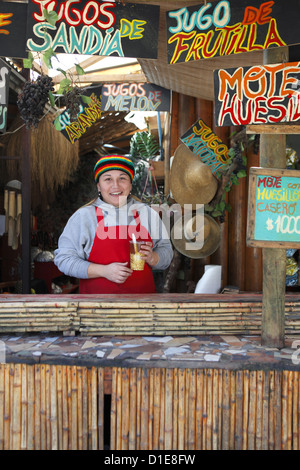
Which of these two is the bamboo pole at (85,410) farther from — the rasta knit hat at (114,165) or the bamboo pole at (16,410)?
the rasta knit hat at (114,165)

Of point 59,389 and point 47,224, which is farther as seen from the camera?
point 47,224

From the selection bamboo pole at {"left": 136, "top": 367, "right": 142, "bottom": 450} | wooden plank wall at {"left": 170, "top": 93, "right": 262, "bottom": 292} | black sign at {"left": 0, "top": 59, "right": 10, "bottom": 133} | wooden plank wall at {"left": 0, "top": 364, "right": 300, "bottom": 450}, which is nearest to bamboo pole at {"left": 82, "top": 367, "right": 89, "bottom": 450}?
wooden plank wall at {"left": 0, "top": 364, "right": 300, "bottom": 450}

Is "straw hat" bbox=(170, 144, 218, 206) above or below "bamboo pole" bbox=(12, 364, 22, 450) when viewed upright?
above

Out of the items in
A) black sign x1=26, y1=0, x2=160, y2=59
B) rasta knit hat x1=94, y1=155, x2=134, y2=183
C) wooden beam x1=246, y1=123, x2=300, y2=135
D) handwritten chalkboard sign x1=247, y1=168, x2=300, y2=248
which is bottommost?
handwritten chalkboard sign x1=247, y1=168, x2=300, y2=248

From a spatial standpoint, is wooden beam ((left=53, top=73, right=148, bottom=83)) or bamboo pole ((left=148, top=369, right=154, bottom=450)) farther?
wooden beam ((left=53, top=73, right=148, bottom=83))

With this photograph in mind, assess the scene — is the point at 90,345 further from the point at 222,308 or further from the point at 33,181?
the point at 33,181

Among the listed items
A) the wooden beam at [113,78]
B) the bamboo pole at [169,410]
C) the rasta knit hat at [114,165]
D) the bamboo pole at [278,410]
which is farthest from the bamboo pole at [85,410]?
the wooden beam at [113,78]

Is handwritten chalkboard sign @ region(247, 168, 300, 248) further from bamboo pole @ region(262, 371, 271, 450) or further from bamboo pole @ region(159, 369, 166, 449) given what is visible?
bamboo pole @ region(159, 369, 166, 449)

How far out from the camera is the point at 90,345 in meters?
1.72

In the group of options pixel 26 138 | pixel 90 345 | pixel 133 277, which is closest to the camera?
pixel 90 345

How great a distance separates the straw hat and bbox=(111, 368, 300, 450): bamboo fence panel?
274cm

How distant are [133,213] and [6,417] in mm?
1479

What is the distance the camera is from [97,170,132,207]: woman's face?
2527mm
